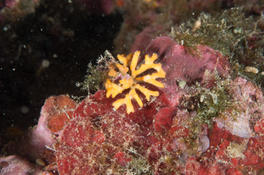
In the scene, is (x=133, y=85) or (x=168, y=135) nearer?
(x=168, y=135)

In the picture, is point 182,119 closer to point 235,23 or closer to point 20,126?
point 235,23

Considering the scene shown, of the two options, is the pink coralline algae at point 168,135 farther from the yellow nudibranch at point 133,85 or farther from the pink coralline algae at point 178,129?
the yellow nudibranch at point 133,85

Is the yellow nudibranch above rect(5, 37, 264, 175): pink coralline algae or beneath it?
above

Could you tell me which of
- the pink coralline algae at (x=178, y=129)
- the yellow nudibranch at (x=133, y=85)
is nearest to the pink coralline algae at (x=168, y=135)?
the pink coralline algae at (x=178, y=129)

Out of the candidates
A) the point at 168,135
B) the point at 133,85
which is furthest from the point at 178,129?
the point at 133,85

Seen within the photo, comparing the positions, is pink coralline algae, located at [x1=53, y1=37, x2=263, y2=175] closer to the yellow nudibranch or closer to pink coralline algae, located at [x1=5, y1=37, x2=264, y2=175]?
pink coralline algae, located at [x1=5, y1=37, x2=264, y2=175]

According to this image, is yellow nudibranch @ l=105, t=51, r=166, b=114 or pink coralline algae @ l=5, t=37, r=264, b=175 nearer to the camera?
pink coralline algae @ l=5, t=37, r=264, b=175

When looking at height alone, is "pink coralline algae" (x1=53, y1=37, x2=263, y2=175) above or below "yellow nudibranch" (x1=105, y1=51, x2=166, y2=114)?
below

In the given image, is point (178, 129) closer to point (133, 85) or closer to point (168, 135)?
point (168, 135)

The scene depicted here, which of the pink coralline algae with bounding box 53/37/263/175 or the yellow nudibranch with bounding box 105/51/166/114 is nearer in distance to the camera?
the pink coralline algae with bounding box 53/37/263/175

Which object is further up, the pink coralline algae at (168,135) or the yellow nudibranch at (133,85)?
the yellow nudibranch at (133,85)

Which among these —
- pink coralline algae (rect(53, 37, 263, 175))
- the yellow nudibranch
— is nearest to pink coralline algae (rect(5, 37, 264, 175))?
pink coralline algae (rect(53, 37, 263, 175))

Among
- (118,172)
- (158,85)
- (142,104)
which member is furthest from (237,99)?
(118,172)
